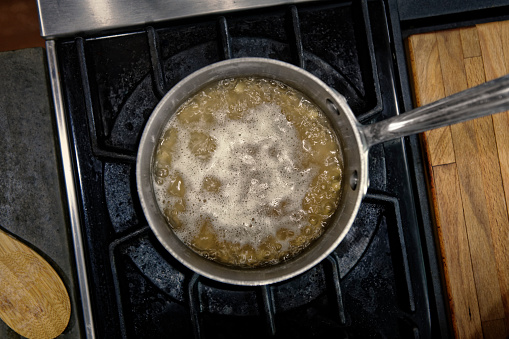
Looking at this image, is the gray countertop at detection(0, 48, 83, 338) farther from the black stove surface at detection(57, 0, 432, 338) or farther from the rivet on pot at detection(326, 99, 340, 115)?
the rivet on pot at detection(326, 99, 340, 115)

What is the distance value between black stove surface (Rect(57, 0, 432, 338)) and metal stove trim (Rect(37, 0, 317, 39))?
0.06ft

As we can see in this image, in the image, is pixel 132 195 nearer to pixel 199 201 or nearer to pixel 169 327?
pixel 199 201

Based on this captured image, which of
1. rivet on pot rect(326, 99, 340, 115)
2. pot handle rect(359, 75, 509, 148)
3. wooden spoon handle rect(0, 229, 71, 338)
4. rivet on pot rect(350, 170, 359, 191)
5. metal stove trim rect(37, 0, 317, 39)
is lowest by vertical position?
wooden spoon handle rect(0, 229, 71, 338)

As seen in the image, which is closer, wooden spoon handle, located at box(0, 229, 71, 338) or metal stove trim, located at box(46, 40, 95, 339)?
metal stove trim, located at box(46, 40, 95, 339)

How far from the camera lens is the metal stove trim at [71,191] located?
68 centimetres

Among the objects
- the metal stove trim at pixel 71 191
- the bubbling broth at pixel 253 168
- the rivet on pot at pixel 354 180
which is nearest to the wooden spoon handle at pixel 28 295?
the metal stove trim at pixel 71 191

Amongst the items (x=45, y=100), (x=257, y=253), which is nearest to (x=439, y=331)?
(x=257, y=253)

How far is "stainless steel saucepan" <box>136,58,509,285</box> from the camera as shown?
56 cm

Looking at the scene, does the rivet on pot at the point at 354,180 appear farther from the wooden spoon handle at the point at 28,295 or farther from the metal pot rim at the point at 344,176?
the wooden spoon handle at the point at 28,295

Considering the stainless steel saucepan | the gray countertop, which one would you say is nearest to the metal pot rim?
the stainless steel saucepan

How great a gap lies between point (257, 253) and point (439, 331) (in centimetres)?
39

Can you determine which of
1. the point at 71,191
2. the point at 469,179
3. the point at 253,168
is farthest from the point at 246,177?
the point at 469,179

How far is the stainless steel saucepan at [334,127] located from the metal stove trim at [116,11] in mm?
149

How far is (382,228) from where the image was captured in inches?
28.0
